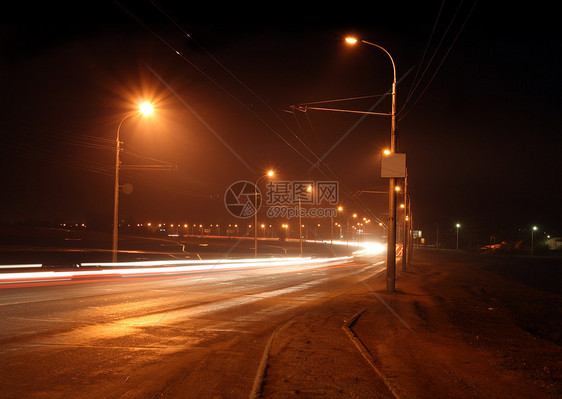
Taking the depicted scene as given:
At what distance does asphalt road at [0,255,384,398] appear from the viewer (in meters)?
5.60

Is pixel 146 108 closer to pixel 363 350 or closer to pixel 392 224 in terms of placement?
pixel 392 224

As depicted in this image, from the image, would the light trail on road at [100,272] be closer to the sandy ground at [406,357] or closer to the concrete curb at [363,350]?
the sandy ground at [406,357]

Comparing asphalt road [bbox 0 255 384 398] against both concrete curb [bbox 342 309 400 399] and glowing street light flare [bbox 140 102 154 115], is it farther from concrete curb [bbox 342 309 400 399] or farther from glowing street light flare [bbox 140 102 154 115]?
glowing street light flare [bbox 140 102 154 115]

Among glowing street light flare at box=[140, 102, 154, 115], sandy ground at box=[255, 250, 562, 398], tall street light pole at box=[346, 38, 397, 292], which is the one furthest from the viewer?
glowing street light flare at box=[140, 102, 154, 115]

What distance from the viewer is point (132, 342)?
26.5 ft

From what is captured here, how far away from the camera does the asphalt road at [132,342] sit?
18.4 ft

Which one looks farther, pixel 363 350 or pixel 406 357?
pixel 363 350

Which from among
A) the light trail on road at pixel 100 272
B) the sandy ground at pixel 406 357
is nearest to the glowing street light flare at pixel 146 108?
the light trail on road at pixel 100 272

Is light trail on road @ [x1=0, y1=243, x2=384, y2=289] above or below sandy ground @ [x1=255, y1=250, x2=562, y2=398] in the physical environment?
below

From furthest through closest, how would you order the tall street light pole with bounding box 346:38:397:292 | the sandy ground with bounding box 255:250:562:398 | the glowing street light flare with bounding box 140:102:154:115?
the glowing street light flare with bounding box 140:102:154:115 < the tall street light pole with bounding box 346:38:397:292 < the sandy ground with bounding box 255:250:562:398

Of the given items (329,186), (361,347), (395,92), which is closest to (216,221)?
(329,186)

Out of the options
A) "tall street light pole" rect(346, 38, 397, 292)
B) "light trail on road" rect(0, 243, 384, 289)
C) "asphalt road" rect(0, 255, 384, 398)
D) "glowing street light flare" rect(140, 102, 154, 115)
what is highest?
"glowing street light flare" rect(140, 102, 154, 115)

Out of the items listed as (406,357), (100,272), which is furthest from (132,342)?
(100,272)

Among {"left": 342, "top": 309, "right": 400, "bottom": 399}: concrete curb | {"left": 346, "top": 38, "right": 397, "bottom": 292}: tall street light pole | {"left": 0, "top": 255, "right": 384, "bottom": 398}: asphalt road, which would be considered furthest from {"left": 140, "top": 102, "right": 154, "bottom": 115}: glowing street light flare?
{"left": 342, "top": 309, "right": 400, "bottom": 399}: concrete curb
